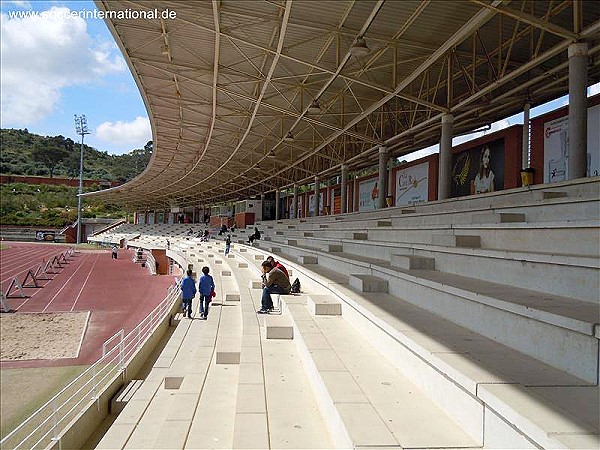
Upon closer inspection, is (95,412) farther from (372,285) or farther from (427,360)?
(427,360)

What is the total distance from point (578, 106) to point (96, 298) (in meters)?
23.5

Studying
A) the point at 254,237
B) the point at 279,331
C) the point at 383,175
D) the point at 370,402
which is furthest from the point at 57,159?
the point at 370,402

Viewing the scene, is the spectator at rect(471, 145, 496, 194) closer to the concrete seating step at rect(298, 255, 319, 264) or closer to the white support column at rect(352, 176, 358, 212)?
the concrete seating step at rect(298, 255, 319, 264)

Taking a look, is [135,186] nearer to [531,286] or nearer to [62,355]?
[62,355]

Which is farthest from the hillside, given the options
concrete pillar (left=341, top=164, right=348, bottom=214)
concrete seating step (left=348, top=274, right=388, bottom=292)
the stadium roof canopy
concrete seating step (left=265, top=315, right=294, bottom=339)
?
concrete seating step (left=348, top=274, right=388, bottom=292)

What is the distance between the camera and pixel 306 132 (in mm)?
27203

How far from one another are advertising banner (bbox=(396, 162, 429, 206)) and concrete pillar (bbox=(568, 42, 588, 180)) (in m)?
10.8

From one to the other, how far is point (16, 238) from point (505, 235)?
312 ft

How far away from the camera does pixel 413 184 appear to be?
23.5 m

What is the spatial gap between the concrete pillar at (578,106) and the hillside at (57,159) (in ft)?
444

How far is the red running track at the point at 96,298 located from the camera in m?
15.1

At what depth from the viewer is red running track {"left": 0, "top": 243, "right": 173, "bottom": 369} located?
49.4ft

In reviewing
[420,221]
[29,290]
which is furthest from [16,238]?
[420,221]

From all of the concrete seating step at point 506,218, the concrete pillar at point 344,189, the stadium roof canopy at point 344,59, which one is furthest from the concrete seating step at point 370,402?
the concrete pillar at point 344,189
